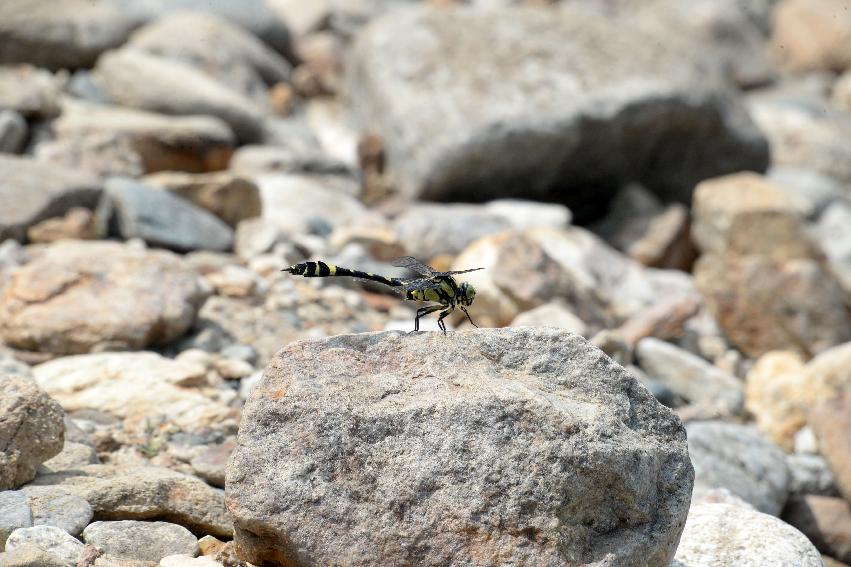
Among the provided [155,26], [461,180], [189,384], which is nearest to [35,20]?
[155,26]

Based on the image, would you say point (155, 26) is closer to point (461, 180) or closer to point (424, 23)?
point (424, 23)

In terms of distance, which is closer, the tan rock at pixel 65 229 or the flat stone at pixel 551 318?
the flat stone at pixel 551 318

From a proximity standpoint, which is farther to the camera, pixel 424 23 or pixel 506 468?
pixel 424 23

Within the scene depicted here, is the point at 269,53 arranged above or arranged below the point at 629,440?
below

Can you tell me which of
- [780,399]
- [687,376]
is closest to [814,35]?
[780,399]

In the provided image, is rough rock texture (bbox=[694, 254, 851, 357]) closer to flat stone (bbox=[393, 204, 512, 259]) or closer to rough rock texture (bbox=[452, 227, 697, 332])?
rough rock texture (bbox=[452, 227, 697, 332])

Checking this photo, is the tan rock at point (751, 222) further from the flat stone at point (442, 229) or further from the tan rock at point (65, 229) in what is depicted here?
the tan rock at point (65, 229)

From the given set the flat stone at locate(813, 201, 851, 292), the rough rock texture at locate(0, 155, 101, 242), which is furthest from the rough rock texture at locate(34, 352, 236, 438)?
the flat stone at locate(813, 201, 851, 292)

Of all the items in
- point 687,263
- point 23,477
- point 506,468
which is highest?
point 506,468

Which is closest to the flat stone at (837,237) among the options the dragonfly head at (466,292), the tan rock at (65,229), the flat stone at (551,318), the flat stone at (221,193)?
the flat stone at (551,318)
